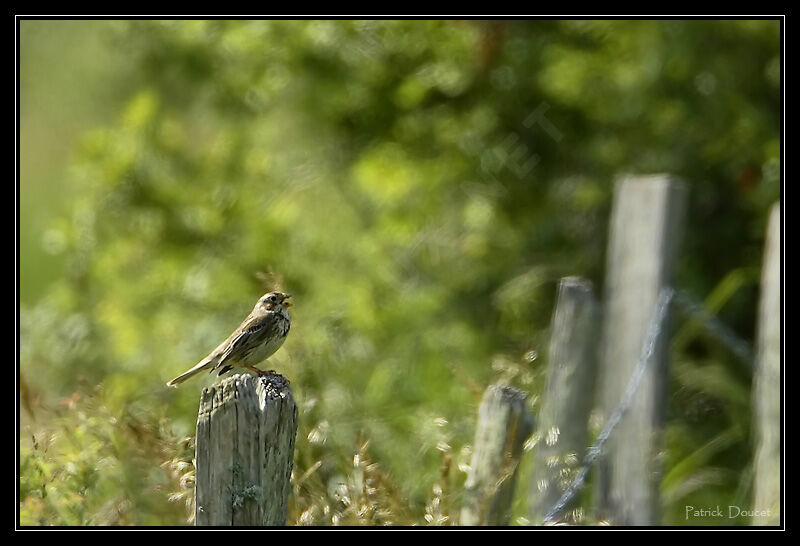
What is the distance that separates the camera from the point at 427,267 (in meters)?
8.11

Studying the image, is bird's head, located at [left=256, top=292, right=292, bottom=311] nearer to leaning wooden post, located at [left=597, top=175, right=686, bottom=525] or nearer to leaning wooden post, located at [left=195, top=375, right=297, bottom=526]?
leaning wooden post, located at [left=195, top=375, right=297, bottom=526]

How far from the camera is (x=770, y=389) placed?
5328 mm

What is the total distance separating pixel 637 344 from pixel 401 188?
9.42 ft

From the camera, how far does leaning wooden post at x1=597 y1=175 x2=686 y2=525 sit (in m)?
5.21

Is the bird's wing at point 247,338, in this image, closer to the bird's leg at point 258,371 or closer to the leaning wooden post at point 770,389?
the bird's leg at point 258,371

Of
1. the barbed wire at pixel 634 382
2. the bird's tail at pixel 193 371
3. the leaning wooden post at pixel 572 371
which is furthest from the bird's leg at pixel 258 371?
the leaning wooden post at pixel 572 371

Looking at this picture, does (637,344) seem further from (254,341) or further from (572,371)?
(254,341)

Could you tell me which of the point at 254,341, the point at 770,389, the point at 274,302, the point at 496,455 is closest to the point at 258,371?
the point at 254,341

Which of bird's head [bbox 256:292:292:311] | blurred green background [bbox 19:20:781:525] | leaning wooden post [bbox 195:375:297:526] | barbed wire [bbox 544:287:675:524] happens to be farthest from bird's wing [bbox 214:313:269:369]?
blurred green background [bbox 19:20:781:525]

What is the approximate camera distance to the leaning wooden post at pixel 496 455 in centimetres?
402

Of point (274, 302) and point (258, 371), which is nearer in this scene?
point (258, 371)

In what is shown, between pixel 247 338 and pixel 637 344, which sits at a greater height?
pixel 637 344

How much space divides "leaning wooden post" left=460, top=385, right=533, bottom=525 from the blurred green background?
10.9ft

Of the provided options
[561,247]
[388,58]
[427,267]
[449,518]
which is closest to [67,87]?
[388,58]
